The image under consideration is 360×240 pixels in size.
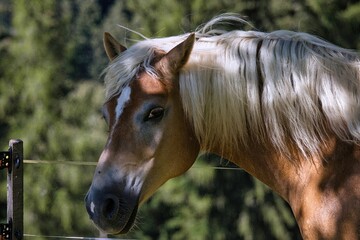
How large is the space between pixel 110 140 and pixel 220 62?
47cm

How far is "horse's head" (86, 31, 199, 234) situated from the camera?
2238mm

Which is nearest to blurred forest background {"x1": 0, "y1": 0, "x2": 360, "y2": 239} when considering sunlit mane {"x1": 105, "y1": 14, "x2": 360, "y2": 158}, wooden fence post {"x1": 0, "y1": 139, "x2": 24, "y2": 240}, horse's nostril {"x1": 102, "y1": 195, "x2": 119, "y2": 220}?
wooden fence post {"x1": 0, "y1": 139, "x2": 24, "y2": 240}

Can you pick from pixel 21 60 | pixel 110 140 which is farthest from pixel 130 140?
pixel 21 60

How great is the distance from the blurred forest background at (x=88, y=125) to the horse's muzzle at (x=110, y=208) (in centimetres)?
426

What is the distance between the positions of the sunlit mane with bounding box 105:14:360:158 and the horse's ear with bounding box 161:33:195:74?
0.11ft

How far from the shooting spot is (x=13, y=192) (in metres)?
3.04

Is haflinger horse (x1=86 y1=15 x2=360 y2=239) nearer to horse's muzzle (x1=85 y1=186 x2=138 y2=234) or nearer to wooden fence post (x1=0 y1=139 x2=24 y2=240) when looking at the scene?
horse's muzzle (x1=85 y1=186 x2=138 y2=234)

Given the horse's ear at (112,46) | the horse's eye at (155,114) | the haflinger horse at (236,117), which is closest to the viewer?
the haflinger horse at (236,117)

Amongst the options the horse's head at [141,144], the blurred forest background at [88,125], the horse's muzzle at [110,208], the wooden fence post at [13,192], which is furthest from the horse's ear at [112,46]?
the blurred forest background at [88,125]

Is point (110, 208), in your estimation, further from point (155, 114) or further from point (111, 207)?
point (155, 114)

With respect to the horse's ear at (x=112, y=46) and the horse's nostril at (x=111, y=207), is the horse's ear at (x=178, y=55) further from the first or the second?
the horse's nostril at (x=111, y=207)

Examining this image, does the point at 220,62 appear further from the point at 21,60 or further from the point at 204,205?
the point at 21,60

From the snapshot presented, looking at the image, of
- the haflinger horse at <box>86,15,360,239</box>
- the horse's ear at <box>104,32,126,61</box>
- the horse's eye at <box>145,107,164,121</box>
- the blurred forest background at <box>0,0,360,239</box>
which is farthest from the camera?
the blurred forest background at <box>0,0,360,239</box>

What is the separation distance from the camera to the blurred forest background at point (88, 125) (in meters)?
6.98
